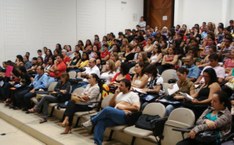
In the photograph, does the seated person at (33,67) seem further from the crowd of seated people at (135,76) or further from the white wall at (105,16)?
the white wall at (105,16)

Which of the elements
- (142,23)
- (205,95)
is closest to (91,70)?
(205,95)

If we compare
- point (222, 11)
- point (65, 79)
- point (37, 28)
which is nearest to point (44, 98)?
point (65, 79)

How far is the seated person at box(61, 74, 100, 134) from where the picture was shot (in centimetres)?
473

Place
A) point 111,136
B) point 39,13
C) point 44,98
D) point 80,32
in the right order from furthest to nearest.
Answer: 1. point 80,32
2. point 39,13
3. point 44,98
4. point 111,136

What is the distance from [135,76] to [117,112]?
4.83 feet

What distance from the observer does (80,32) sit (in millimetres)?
11258

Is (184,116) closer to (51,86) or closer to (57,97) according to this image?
(57,97)

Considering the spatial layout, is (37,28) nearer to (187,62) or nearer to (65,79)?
(65,79)

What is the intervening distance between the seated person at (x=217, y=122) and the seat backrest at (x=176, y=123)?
0.87 ft

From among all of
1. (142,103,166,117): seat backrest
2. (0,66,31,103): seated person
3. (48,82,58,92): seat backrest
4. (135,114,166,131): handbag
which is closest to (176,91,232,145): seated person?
(135,114,166,131): handbag

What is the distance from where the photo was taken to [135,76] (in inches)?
210

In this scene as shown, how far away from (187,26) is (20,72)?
20.8ft

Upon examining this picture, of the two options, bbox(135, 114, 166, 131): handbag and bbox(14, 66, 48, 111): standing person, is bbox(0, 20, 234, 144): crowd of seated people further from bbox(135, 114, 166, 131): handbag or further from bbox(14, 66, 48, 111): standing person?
bbox(135, 114, 166, 131): handbag

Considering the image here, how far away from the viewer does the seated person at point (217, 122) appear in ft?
9.86
